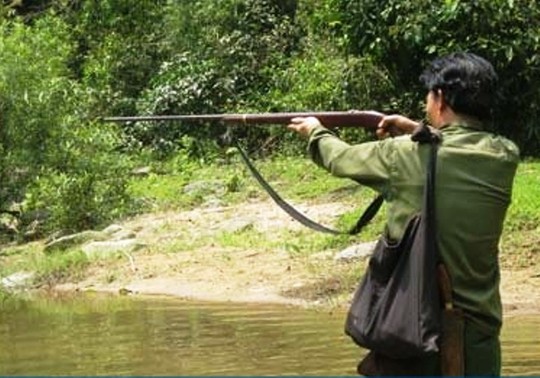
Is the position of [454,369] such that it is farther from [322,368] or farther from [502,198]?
[322,368]

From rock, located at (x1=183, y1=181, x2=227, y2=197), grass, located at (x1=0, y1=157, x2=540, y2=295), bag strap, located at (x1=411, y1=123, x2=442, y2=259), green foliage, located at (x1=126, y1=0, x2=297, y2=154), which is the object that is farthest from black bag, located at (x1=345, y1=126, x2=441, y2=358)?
green foliage, located at (x1=126, y1=0, x2=297, y2=154)

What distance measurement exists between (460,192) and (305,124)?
671 millimetres

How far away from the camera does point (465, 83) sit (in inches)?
136

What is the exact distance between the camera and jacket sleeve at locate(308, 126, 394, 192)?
3.43 meters

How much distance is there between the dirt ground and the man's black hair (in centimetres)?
555

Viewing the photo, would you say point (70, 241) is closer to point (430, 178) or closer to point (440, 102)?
point (440, 102)

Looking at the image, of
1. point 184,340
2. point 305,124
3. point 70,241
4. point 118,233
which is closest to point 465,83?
point 305,124

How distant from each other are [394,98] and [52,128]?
488 cm

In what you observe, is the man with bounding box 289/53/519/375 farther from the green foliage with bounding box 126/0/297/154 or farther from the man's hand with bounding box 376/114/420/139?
the green foliage with bounding box 126/0/297/154

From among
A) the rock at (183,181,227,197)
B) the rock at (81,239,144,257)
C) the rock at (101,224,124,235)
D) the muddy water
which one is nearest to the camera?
the muddy water

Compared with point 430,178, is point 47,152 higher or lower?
lower

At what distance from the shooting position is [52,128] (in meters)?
14.4

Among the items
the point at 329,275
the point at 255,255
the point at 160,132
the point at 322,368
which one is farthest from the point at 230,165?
the point at 322,368

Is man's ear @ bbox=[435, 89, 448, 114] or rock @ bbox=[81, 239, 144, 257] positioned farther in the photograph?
rock @ bbox=[81, 239, 144, 257]
